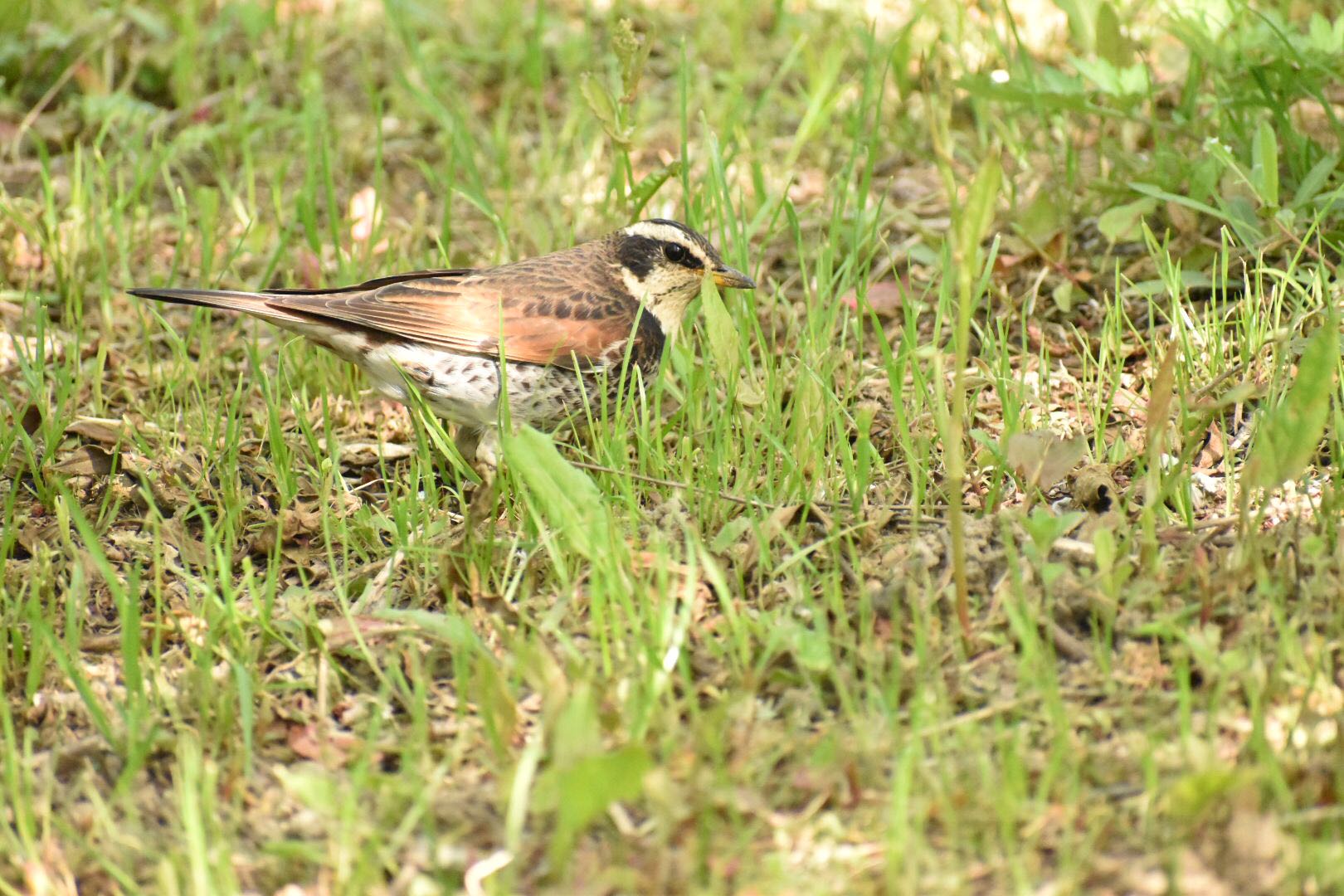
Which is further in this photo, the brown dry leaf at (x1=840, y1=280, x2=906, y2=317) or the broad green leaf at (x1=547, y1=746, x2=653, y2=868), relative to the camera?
the brown dry leaf at (x1=840, y1=280, x2=906, y2=317)

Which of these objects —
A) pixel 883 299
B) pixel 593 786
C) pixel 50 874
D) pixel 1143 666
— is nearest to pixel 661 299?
pixel 883 299

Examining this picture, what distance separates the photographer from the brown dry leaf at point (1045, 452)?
4410 millimetres

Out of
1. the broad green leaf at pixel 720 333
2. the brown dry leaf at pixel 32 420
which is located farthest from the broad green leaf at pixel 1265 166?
the brown dry leaf at pixel 32 420

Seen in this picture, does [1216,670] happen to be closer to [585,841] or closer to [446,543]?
[585,841]

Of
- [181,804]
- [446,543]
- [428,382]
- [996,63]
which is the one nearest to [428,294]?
[428,382]

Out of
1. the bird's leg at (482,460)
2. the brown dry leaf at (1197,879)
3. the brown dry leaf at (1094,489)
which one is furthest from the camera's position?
the brown dry leaf at (1094,489)

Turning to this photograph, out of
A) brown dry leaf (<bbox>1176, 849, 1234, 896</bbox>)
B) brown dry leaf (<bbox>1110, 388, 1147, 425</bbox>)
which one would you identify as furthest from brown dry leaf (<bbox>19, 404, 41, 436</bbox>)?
brown dry leaf (<bbox>1176, 849, 1234, 896</bbox>)

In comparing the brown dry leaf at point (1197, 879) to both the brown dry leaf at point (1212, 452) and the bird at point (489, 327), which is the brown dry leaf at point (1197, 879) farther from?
the bird at point (489, 327)

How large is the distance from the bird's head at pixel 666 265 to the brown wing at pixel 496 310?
117 millimetres

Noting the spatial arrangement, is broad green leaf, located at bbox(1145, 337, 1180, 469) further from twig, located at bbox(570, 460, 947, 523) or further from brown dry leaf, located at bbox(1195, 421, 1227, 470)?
brown dry leaf, located at bbox(1195, 421, 1227, 470)

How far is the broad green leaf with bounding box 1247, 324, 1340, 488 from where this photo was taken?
3.71m

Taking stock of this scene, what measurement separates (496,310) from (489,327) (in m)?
0.09

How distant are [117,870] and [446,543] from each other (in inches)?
63.7

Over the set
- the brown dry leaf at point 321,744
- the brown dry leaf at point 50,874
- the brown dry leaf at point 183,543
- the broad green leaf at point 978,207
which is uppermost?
the broad green leaf at point 978,207
